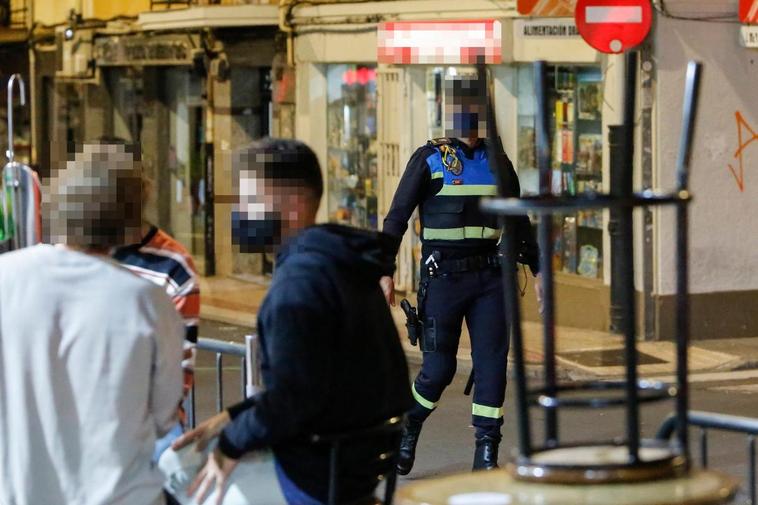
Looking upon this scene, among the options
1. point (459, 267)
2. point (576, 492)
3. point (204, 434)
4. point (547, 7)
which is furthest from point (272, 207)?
point (547, 7)

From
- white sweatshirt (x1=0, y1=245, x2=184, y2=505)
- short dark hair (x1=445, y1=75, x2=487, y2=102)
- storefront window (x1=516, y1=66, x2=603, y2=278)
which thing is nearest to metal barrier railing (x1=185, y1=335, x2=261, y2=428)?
white sweatshirt (x1=0, y1=245, x2=184, y2=505)

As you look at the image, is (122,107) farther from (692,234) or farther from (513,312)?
(513,312)

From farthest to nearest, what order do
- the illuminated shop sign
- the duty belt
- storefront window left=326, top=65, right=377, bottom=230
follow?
the illuminated shop sign → storefront window left=326, top=65, right=377, bottom=230 → the duty belt

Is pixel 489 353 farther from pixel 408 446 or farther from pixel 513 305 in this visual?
pixel 513 305

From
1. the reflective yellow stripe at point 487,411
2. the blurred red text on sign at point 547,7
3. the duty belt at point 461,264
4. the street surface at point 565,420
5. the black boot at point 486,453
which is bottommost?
the street surface at point 565,420

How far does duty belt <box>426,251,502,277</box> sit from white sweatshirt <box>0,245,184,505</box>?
155 inches

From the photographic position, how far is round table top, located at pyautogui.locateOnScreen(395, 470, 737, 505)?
3150mm

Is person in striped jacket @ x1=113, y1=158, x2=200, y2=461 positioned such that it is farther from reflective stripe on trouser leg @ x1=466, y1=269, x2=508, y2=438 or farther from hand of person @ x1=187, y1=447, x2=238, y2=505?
reflective stripe on trouser leg @ x1=466, y1=269, x2=508, y2=438

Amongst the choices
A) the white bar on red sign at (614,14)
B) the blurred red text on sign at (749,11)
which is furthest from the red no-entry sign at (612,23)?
the blurred red text on sign at (749,11)

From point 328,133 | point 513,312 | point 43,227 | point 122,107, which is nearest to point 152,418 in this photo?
point 43,227

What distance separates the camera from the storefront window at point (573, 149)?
1502 cm

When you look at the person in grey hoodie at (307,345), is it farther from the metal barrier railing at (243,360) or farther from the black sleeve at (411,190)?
the black sleeve at (411,190)

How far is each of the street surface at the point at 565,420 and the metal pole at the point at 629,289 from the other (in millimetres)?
4866

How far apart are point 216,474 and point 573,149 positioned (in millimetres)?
11522
